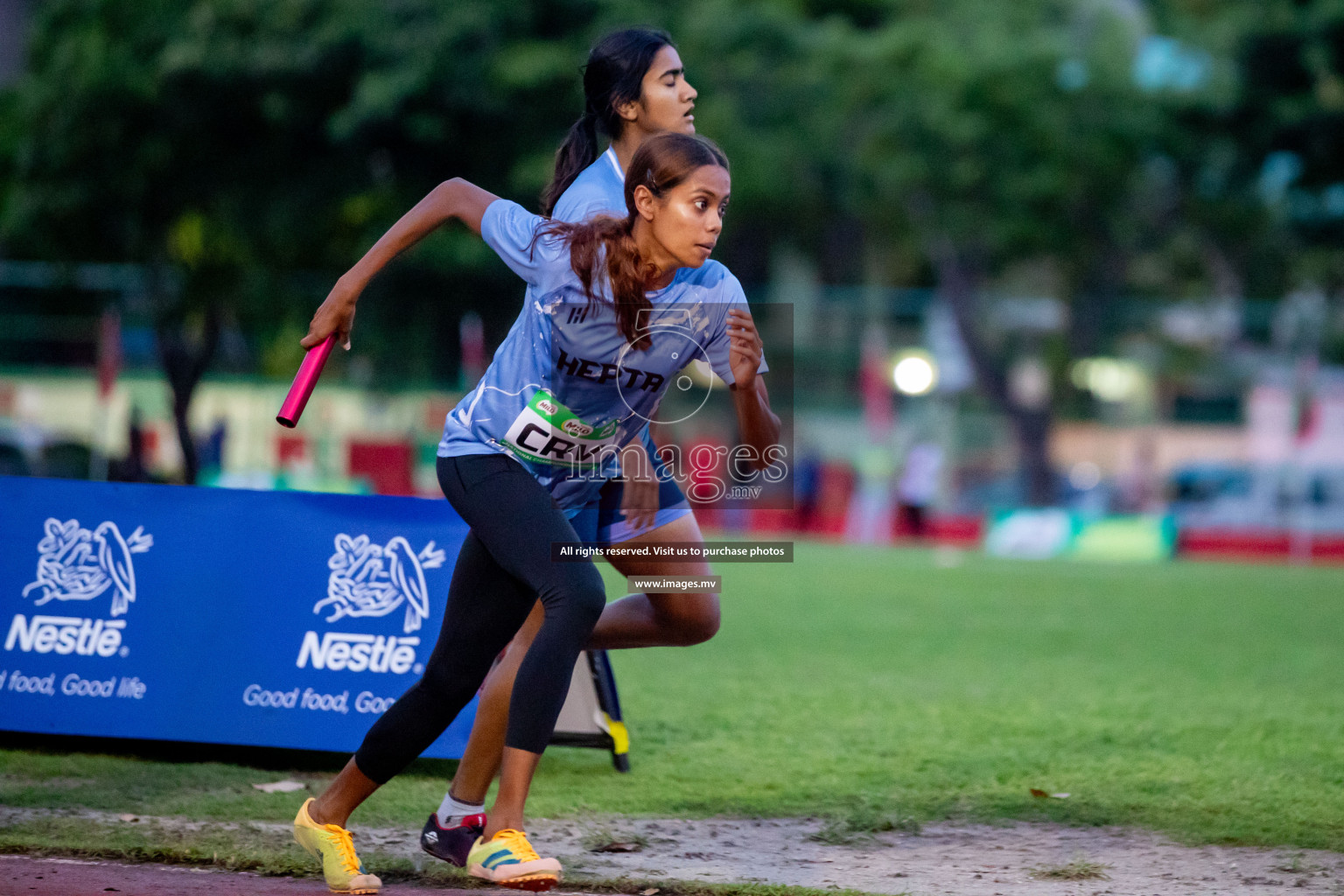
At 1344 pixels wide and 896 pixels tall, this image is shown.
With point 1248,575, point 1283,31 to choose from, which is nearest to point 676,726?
point 1248,575

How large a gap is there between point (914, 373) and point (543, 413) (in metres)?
25.5

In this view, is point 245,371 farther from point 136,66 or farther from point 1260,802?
point 1260,802

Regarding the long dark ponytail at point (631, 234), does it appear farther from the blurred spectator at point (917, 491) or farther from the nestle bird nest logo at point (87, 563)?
the blurred spectator at point (917, 491)

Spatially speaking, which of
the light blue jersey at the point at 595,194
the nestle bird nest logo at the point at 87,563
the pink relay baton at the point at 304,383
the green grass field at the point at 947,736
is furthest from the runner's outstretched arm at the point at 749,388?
the nestle bird nest logo at the point at 87,563

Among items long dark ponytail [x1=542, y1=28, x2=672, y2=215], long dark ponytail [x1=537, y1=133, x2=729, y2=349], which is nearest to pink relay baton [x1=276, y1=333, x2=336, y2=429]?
long dark ponytail [x1=537, y1=133, x2=729, y2=349]

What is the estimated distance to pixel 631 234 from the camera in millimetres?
3836

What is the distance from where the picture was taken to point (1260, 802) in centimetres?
500

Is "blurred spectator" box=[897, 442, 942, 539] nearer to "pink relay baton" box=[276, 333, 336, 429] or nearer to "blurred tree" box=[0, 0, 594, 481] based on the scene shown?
"blurred tree" box=[0, 0, 594, 481]

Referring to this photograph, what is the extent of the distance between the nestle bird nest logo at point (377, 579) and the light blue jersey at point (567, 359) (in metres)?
1.45

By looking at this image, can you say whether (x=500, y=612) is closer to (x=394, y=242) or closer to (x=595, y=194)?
(x=394, y=242)

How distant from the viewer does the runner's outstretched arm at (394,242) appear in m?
3.87

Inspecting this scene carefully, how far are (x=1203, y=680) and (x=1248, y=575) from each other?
10.1 m

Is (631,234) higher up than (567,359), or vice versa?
(631,234)

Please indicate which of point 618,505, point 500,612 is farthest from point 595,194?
point 500,612
